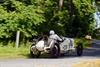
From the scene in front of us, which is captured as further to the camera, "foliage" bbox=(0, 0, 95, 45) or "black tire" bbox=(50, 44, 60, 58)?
"foliage" bbox=(0, 0, 95, 45)

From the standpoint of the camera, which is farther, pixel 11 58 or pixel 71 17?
pixel 71 17

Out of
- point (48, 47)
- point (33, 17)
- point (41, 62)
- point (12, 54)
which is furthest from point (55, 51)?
point (33, 17)

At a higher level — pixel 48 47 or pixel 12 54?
pixel 48 47

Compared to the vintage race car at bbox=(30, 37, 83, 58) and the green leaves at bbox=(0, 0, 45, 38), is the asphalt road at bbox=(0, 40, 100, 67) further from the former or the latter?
the green leaves at bbox=(0, 0, 45, 38)

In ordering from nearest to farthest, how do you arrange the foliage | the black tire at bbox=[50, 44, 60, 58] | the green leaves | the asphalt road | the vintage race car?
the asphalt road < the black tire at bbox=[50, 44, 60, 58] < the vintage race car < the green leaves < the foliage

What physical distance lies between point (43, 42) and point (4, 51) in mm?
2857

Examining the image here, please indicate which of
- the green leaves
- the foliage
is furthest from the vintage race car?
the foliage

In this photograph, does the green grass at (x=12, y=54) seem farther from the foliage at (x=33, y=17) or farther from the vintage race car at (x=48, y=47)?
the foliage at (x=33, y=17)

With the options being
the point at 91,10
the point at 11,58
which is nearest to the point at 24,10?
the point at 11,58

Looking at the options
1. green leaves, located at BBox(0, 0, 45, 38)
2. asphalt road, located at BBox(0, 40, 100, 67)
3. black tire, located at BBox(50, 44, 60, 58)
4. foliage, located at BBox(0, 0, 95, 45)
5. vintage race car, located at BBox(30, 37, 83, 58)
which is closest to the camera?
asphalt road, located at BBox(0, 40, 100, 67)

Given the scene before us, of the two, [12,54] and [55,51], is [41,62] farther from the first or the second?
[12,54]

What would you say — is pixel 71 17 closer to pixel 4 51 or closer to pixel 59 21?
pixel 59 21

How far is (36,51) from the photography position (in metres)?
22.3

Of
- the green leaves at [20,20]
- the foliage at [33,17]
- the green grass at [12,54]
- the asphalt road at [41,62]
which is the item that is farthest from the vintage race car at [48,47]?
the foliage at [33,17]
